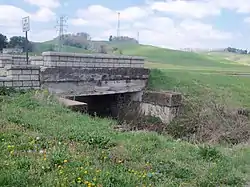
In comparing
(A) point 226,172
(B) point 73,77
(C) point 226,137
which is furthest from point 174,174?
(B) point 73,77

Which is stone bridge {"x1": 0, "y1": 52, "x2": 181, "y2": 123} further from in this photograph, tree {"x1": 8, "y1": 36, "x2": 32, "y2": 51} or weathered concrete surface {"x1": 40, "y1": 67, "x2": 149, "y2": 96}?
tree {"x1": 8, "y1": 36, "x2": 32, "y2": 51}

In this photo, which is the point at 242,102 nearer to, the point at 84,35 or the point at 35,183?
the point at 35,183

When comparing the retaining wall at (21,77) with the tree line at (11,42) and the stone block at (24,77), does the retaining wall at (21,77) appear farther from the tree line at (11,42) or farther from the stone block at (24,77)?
the tree line at (11,42)

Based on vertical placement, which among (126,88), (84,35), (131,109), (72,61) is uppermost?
(84,35)

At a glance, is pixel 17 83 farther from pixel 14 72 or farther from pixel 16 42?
pixel 16 42

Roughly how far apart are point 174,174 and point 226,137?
6209mm

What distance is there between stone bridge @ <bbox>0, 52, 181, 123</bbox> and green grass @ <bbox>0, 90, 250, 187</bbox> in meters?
4.04

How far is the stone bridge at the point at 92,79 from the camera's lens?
489 inches

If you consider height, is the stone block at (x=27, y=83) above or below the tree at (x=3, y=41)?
below

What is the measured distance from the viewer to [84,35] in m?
71.4

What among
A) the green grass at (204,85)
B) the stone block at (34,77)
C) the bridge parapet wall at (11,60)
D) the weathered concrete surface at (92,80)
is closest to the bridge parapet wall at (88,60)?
the weathered concrete surface at (92,80)

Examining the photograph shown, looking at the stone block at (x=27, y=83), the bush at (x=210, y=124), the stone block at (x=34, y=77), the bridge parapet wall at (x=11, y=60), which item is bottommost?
the bush at (x=210, y=124)

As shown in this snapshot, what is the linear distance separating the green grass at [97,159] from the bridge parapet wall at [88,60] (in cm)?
496

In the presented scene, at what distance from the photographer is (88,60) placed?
14711 millimetres
